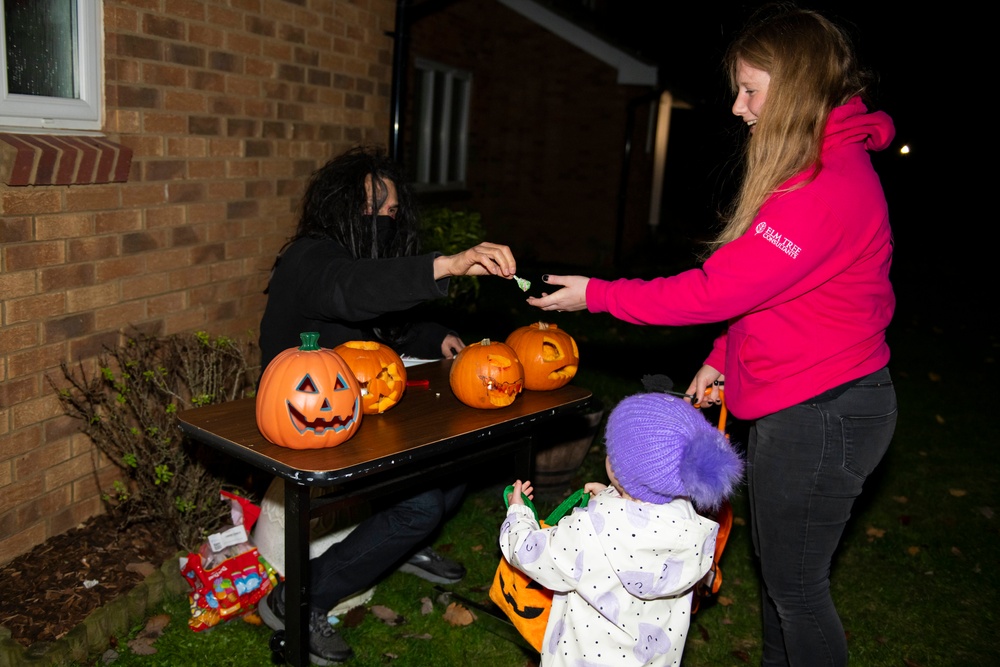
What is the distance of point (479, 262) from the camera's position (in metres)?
3.15

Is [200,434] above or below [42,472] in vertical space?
above

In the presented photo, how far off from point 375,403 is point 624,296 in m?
1.03

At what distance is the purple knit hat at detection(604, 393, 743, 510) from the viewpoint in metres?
2.43

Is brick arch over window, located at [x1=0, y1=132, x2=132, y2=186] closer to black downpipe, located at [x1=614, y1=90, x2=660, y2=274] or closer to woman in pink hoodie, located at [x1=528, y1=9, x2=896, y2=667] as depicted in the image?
woman in pink hoodie, located at [x1=528, y1=9, x2=896, y2=667]

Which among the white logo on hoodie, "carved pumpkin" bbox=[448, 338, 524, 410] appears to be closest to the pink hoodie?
the white logo on hoodie

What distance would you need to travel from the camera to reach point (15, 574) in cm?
366

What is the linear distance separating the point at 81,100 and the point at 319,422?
2041 mm

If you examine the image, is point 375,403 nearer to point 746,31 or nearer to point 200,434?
point 200,434

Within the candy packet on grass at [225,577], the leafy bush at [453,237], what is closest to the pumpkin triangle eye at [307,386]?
the candy packet on grass at [225,577]

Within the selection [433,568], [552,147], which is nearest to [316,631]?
[433,568]

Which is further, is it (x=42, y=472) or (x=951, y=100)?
(x=951, y=100)

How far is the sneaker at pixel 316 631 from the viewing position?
3.54 meters

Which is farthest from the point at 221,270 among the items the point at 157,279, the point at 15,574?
the point at 15,574

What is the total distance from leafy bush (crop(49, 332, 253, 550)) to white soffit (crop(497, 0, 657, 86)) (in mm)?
10525
